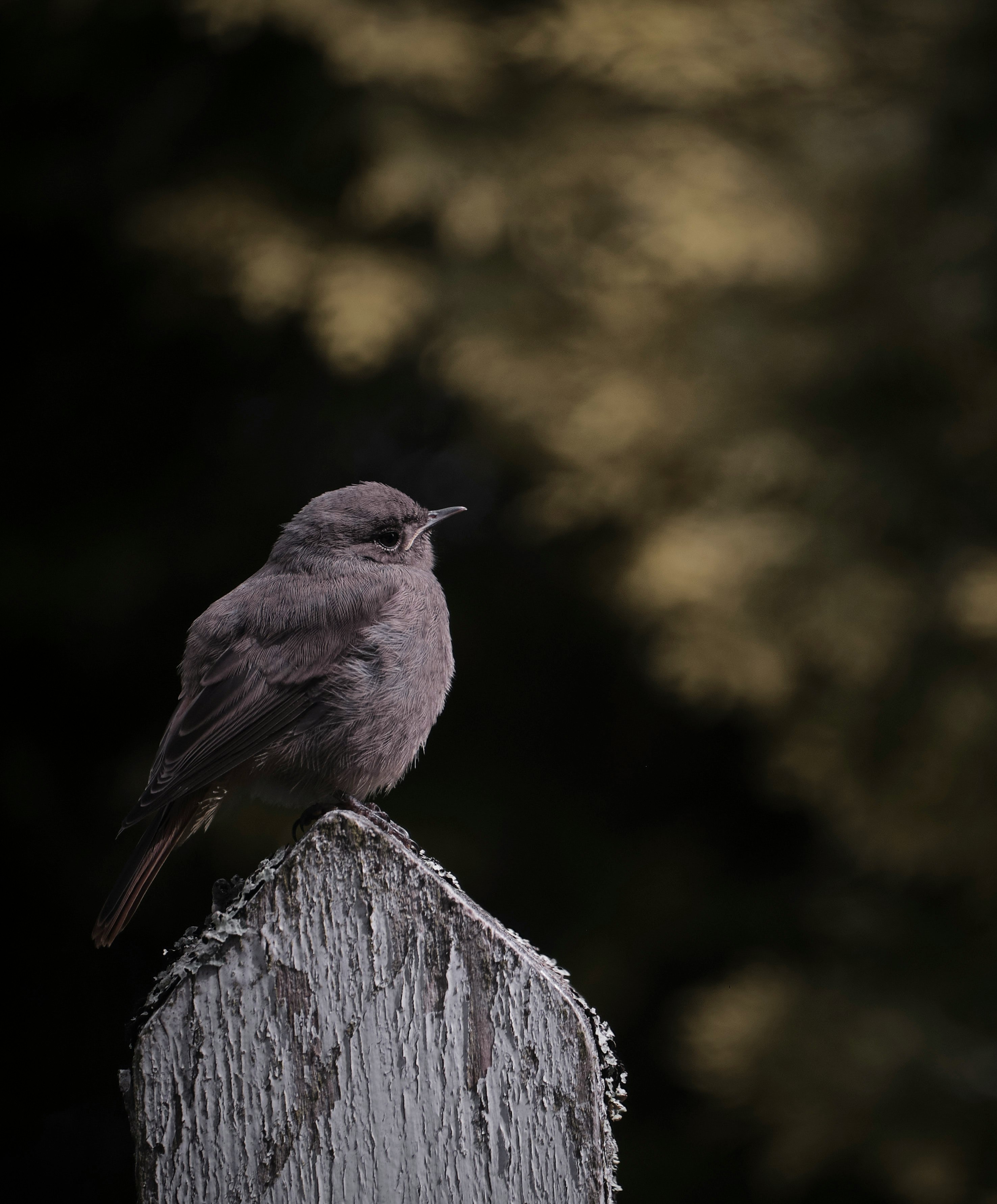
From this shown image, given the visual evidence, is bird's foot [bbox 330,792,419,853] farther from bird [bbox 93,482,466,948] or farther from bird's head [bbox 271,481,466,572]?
bird's head [bbox 271,481,466,572]

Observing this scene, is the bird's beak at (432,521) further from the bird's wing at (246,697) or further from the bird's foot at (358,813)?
the bird's foot at (358,813)

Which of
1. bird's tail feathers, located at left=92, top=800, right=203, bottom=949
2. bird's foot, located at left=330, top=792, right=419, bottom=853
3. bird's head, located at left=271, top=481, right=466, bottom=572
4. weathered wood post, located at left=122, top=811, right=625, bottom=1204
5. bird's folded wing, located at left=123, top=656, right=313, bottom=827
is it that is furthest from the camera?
bird's head, located at left=271, top=481, right=466, bottom=572

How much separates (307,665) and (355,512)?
0.45 m

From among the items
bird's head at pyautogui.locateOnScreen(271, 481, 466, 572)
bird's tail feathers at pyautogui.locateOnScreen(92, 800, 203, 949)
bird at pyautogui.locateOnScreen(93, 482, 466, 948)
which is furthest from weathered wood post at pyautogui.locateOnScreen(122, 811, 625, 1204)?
bird's head at pyautogui.locateOnScreen(271, 481, 466, 572)

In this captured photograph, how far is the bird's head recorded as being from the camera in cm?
245

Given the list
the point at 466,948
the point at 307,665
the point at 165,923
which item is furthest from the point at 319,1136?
the point at 165,923

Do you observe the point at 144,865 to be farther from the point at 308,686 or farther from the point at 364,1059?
the point at 364,1059

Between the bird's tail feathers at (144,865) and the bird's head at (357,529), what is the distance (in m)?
0.63

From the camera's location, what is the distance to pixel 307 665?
7.30 feet

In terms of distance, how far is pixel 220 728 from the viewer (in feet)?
6.84

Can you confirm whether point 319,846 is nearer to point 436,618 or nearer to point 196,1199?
point 196,1199

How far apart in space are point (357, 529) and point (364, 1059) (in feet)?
4.74

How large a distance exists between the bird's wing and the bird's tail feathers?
49 mm

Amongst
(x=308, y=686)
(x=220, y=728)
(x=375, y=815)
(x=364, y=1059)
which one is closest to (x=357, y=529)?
(x=308, y=686)
